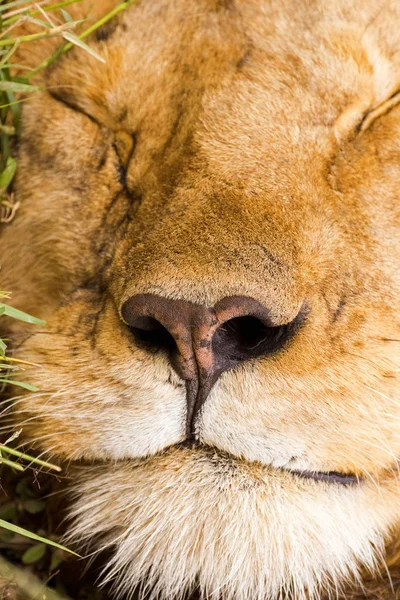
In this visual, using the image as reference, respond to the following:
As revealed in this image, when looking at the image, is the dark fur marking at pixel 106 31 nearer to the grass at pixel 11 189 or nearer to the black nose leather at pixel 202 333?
the grass at pixel 11 189

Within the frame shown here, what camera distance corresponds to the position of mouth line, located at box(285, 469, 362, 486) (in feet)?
5.24

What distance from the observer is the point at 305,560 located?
170cm

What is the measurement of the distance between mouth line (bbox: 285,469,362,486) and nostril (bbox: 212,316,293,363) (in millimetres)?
246

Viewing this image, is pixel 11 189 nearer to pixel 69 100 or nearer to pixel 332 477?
pixel 69 100

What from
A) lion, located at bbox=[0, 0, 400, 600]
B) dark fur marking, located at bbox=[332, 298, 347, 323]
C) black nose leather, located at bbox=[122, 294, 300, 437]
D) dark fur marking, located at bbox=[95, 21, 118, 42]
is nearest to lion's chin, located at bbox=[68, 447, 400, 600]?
lion, located at bbox=[0, 0, 400, 600]

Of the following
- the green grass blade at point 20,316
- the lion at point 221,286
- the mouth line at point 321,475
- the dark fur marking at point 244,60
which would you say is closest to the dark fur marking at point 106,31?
the lion at point 221,286

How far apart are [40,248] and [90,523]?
620mm

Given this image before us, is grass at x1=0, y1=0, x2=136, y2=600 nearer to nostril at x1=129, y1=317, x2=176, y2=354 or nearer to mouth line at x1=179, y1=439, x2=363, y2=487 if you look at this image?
nostril at x1=129, y1=317, x2=176, y2=354

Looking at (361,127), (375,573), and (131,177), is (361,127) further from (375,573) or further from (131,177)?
(375,573)

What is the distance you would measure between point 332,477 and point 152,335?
1.43ft

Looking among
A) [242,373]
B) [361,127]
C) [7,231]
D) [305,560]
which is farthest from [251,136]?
[305,560]

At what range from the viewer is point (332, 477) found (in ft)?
5.34

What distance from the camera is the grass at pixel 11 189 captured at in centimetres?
183

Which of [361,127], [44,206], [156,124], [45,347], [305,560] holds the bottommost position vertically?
[305,560]
